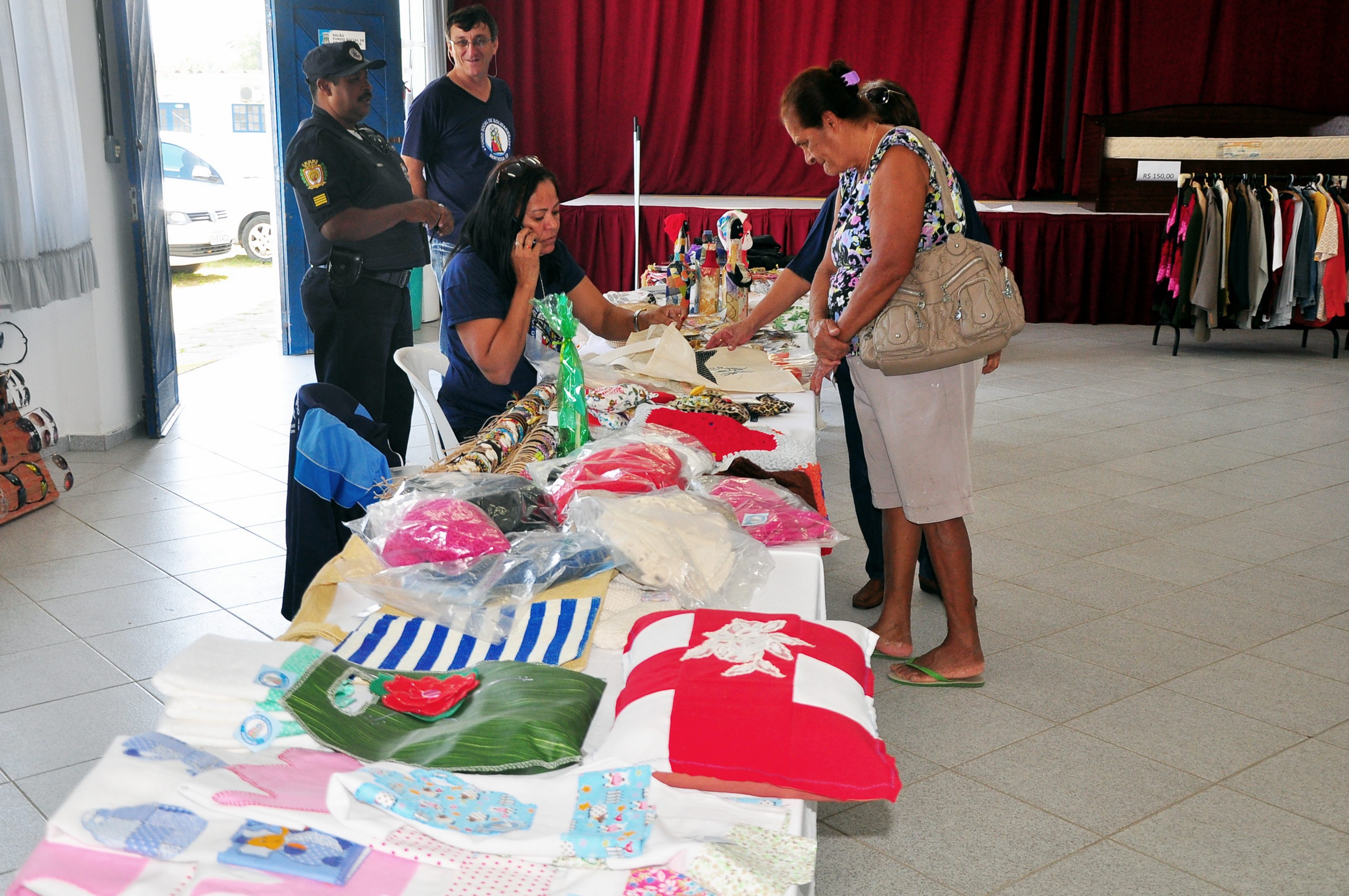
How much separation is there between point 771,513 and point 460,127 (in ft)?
9.80

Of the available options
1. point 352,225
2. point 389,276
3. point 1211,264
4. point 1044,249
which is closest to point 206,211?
point 1044,249

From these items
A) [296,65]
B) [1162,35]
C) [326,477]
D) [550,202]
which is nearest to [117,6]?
[296,65]

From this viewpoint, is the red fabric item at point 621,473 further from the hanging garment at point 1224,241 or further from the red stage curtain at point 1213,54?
the red stage curtain at point 1213,54

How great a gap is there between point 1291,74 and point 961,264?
747 centimetres

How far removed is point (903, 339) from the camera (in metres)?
2.16

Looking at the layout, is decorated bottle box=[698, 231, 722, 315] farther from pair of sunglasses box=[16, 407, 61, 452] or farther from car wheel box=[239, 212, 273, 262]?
car wheel box=[239, 212, 273, 262]

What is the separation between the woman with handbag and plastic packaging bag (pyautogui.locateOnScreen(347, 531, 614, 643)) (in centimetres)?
97

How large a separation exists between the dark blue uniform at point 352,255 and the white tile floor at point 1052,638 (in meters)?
0.63

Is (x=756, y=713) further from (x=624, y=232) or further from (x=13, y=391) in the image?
(x=624, y=232)

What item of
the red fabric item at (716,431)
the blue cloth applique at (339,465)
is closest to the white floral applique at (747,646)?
the blue cloth applique at (339,465)

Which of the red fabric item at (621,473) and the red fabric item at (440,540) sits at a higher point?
the red fabric item at (621,473)

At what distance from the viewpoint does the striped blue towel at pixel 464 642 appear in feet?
4.16

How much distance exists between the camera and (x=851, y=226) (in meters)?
2.26

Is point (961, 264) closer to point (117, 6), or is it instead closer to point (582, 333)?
point (582, 333)
